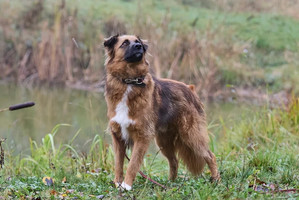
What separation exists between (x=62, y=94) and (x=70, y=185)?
841 centimetres

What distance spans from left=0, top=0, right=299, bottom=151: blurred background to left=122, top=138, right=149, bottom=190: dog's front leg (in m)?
5.66

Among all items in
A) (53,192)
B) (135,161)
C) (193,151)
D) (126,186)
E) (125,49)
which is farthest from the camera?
(193,151)

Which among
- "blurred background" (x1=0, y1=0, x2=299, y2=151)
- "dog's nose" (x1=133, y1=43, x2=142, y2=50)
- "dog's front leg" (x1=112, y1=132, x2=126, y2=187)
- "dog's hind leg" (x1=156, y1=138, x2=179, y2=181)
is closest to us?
"dog's nose" (x1=133, y1=43, x2=142, y2=50)

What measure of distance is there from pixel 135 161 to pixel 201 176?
2.84 ft

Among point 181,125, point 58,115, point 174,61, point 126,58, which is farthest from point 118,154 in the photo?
point 174,61

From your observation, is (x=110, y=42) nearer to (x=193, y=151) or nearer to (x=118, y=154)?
(x=118, y=154)

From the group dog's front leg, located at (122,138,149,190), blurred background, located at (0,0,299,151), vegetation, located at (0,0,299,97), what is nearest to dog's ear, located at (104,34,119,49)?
dog's front leg, located at (122,138,149,190)

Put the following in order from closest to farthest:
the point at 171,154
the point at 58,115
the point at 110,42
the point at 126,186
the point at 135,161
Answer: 1. the point at 126,186
2. the point at 135,161
3. the point at 110,42
4. the point at 171,154
5. the point at 58,115

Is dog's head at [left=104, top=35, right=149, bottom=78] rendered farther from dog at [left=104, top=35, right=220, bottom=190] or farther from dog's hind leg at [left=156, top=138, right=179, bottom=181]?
dog's hind leg at [left=156, top=138, right=179, bottom=181]

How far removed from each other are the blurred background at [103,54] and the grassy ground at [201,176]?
259 centimetres

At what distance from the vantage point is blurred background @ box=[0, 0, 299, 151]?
12789 millimetres

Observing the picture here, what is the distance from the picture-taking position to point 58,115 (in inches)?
438

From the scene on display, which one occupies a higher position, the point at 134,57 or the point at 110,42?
the point at 110,42

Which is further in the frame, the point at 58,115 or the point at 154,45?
the point at 154,45
